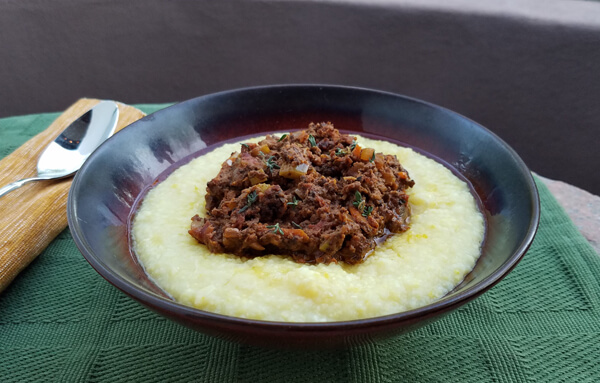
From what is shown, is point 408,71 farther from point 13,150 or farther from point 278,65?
point 13,150

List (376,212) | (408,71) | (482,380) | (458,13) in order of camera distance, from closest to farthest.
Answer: (482,380) → (376,212) → (458,13) → (408,71)

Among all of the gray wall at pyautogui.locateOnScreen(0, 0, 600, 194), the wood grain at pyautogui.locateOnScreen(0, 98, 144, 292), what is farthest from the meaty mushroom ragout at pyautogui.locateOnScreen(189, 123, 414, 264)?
the gray wall at pyautogui.locateOnScreen(0, 0, 600, 194)

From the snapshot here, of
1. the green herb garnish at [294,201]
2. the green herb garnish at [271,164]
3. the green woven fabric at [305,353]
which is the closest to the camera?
the green woven fabric at [305,353]

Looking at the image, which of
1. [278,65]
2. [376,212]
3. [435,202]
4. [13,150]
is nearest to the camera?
[376,212]

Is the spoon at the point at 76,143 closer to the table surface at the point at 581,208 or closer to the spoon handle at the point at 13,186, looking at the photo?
the spoon handle at the point at 13,186

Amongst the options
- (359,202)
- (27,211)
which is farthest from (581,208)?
(27,211)

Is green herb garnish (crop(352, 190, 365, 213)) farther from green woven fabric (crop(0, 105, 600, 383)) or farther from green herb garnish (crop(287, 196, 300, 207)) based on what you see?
green woven fabric (crop(0, 105, 600, 383))

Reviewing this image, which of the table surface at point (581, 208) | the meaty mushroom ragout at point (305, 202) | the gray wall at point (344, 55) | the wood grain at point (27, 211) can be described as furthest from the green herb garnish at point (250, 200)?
the gray wall at point (344, 55)

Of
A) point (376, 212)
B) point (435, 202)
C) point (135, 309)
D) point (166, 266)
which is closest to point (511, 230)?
point (435, 202)
